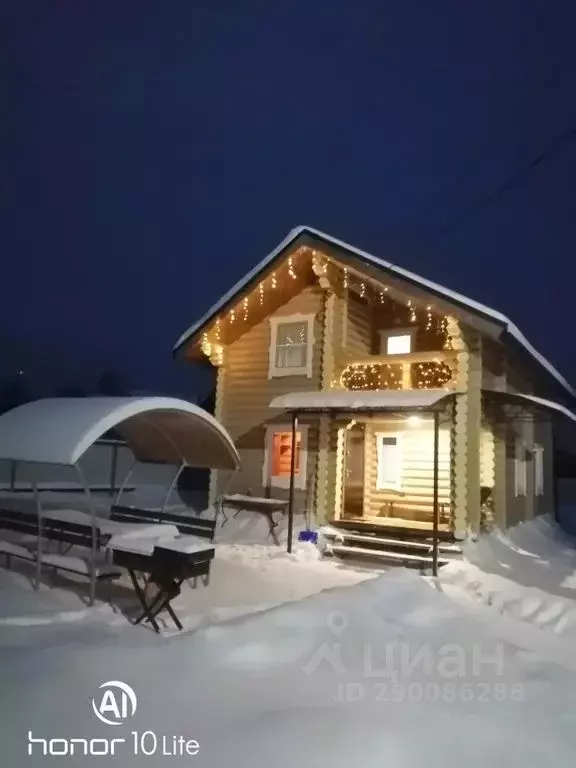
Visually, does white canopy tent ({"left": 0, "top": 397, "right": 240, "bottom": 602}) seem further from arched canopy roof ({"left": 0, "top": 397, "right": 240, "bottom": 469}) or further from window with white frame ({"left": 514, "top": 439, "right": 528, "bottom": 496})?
window with white frame ({"left": 514, "top": 439, "right": 528, "bottom": 496})

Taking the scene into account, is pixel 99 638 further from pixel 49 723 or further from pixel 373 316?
pixel 373 316

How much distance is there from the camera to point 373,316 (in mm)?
16188

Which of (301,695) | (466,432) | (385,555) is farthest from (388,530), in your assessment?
(301,695)

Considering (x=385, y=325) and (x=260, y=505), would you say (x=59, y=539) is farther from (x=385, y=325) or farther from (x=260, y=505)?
(x=385, y=325)

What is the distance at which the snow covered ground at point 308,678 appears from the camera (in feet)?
13.1

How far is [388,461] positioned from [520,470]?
366 cm

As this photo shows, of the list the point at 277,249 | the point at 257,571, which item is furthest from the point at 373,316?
the point at 257,571

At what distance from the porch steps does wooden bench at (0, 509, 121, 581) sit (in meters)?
5.26

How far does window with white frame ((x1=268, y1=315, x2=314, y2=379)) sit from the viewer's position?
49.7 feet

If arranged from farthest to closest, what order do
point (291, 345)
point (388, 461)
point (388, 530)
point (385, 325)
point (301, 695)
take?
1. point (388, 461)
2. point (385, 325)
3. point (291, 345)
4. point (388, 530)
5. point (301, 695)

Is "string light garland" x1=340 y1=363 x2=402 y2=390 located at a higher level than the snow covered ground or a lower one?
higher

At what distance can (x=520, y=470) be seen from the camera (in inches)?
636

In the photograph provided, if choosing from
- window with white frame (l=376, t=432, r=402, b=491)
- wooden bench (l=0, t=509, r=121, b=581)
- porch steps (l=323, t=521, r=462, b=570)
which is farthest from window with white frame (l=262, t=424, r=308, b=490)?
wooden bench (l=0, t=509, r=121, b=581)

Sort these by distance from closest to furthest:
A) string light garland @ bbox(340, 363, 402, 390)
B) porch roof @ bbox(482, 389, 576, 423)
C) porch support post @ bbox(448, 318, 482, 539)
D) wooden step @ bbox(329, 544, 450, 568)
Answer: wooden step @ bbox(329, 544, 450, 568), porch support post @ bbox(448, 318, 482, 539), porch roof @ bbox(482, 389, 576, 423), string light garland @ bbox(340, 363, 402, 390)
